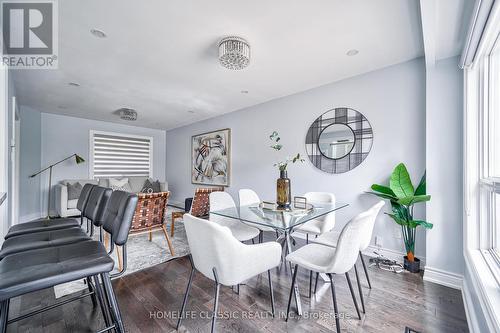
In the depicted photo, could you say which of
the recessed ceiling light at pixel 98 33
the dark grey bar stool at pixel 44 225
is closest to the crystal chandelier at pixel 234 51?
the recessed ceiling light at pixel 98 33

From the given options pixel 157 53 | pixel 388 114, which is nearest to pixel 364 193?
pixel 388 114

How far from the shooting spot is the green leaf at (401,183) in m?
2.29

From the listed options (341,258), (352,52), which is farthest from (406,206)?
(352,52)

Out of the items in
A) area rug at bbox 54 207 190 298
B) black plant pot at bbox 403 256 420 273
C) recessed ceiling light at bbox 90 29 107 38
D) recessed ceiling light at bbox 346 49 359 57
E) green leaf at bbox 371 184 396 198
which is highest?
recessed ceiling light at bbox 90 29 107 38

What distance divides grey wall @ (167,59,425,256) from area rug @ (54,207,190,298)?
171 centimetres

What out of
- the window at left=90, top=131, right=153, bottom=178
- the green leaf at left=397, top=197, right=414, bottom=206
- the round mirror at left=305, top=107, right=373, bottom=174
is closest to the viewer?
the green leaf at left=397, top=197, right=414, bottom=206

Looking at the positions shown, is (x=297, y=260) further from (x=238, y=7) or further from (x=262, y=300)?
(x=238, y=7)

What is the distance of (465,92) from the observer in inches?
74.5

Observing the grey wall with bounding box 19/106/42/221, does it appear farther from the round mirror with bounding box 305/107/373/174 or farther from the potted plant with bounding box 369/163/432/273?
the potted plant with bounding box 369/163/432/273

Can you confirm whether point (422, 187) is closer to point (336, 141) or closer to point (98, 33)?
point (336, 141)

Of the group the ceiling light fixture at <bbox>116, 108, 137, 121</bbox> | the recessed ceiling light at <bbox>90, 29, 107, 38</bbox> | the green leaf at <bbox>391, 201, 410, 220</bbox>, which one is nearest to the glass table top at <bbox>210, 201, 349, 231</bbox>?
the green leaf at <bbox>391, 201, 410, 220</bbox>

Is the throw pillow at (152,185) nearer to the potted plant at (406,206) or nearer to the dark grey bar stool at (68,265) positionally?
the dark grey bar stool at (68,265)

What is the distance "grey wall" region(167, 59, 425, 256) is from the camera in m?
→ 2.49

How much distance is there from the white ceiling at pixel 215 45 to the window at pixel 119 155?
1.93 metres
